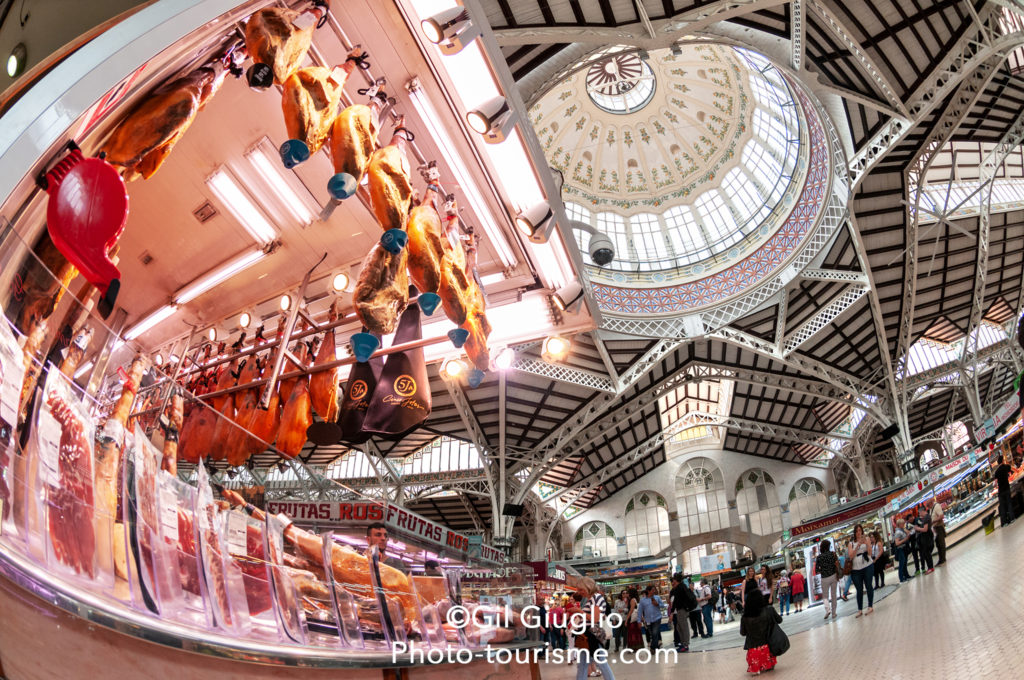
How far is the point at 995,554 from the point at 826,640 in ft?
11.2

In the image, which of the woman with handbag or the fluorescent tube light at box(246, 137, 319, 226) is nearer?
the fluorescent tube light at box(246, 137, 319, 226)

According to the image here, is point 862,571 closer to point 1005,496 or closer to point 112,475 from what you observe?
point 1005,496

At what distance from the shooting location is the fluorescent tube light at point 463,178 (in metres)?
3.99

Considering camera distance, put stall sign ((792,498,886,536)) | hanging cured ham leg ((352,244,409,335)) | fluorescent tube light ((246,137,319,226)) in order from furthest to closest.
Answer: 1. stall sign ((792,498,886,536))
2. fluorescent tube light ((246,137,319,226))
3. hanging cured ham leg ((352,244,409,335))

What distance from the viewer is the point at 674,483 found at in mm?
35344

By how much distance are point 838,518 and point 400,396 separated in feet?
86.0

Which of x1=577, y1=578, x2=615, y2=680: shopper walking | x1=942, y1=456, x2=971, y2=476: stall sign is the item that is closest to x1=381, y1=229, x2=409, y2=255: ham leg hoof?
x1=577, y1=578, x2=615, y2=680: shopper walking

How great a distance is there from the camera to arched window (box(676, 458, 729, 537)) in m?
33.9

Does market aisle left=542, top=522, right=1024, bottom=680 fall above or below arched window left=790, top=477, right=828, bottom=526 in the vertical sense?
below

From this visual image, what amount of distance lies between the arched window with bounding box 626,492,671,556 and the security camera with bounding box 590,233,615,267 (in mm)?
31001

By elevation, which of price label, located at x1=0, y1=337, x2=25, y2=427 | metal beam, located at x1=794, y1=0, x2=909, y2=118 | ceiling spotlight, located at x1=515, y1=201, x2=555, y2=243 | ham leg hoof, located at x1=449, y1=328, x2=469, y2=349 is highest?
metal beam, located at x1=794, y1=0, x2=909, y2=118

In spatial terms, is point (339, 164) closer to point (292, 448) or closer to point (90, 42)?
point (90, 42)

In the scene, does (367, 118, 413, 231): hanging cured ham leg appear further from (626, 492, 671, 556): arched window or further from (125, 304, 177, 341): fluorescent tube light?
(626, 492, 671, 556): arched window

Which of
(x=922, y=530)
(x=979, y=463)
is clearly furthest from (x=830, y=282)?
(x=922, y=530)
